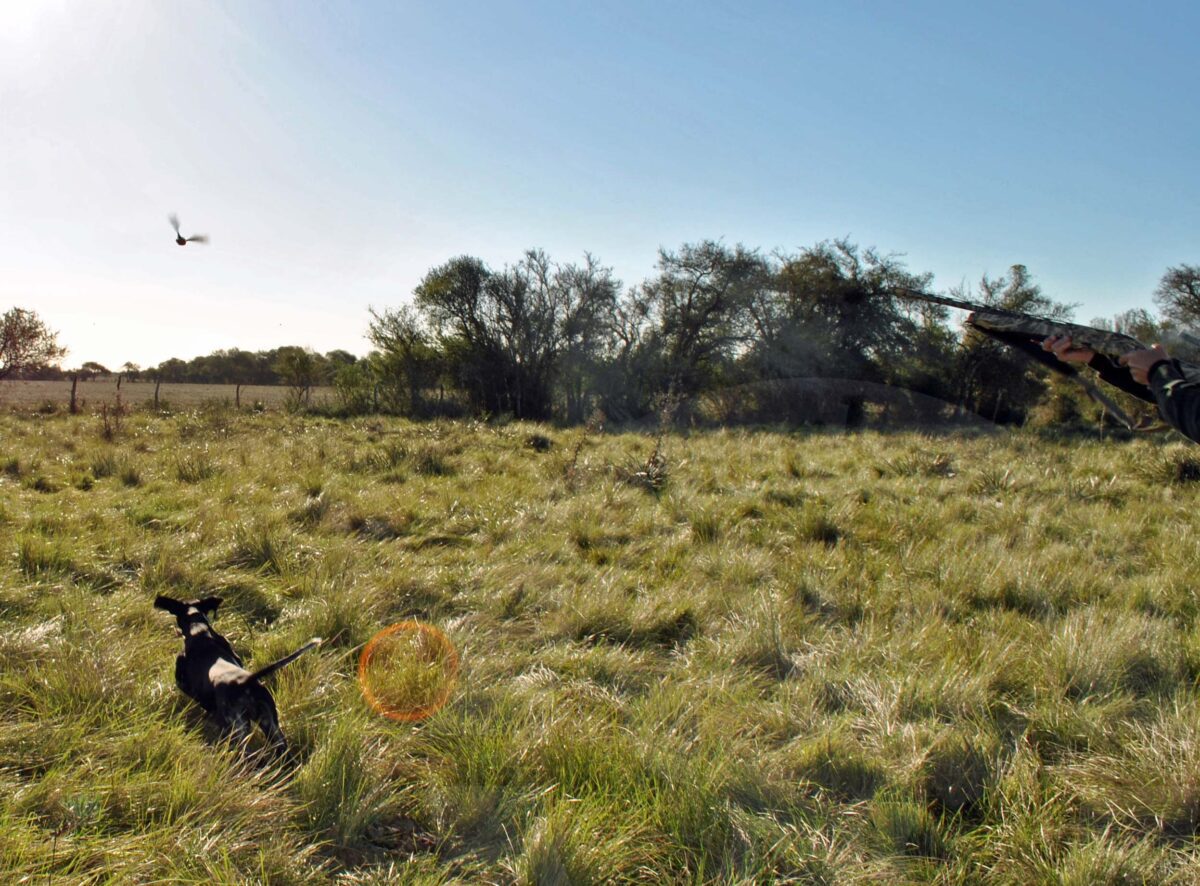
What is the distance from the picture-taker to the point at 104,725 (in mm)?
2273

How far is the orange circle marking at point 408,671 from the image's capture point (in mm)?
2584

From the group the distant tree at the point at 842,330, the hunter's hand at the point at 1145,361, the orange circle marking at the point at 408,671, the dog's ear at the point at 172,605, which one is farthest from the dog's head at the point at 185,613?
the distant tree at the point at 842,330

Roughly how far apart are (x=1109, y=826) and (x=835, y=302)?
20.9 m

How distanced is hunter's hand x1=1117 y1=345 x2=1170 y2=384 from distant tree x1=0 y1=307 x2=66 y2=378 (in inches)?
960

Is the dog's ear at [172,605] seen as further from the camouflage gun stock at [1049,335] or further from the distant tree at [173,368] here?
the distant tree at [173,368]

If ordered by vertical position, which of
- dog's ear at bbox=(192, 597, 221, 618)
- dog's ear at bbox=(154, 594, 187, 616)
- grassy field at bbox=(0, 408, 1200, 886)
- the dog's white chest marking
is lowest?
grassy field at bbox=(0, 408, 1200, 886)

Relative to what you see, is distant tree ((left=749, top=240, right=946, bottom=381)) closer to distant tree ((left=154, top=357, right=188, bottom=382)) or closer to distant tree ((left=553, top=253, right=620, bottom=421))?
distant tree ((left=553, top=253, right=620, bottom=421))

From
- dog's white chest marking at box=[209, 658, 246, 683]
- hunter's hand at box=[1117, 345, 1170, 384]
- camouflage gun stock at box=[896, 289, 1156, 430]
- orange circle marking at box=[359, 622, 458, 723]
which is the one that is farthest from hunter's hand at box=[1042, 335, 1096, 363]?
dog's white chest marking at box=[209, 658, 246, 683]

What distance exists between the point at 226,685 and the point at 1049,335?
3.52 meters

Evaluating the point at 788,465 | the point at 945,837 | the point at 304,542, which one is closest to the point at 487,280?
the point at 788,465

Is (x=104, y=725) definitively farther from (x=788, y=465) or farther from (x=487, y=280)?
(x=487, y=280)

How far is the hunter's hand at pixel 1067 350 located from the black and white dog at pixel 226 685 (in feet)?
10.0

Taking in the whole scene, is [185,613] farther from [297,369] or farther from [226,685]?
[297,369]

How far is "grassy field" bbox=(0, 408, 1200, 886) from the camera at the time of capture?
71.7 inches
